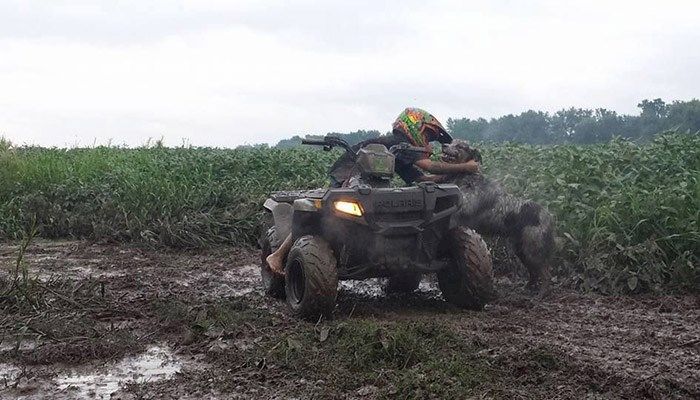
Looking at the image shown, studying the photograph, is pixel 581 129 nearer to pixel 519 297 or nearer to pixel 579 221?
pixel 579 221

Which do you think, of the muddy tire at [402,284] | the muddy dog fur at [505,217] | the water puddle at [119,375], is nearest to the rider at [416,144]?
the muddy dog fur at [505,217]

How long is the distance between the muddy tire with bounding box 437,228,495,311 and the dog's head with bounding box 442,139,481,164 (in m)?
0.81

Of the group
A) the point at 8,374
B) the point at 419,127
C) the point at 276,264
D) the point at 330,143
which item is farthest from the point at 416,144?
the point at 8,374

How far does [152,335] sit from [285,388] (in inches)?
71.5

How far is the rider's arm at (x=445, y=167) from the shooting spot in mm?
7160

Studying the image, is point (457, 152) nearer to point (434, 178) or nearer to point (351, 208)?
point (434, 178)

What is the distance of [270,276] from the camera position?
7676 mm

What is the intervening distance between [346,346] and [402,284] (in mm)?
2674

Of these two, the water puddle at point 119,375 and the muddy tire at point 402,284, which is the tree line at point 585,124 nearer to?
the muddy tire at point 402,284

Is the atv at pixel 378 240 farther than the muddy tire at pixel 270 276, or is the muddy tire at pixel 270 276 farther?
the muddy tire at pixel 270 276

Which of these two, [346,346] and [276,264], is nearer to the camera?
[346,346]

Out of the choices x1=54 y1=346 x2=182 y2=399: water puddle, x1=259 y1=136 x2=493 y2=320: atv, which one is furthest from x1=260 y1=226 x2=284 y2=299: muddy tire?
x1=54 y1=346 x2=182 y2=399: water puddle

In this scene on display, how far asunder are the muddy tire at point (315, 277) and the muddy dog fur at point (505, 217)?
1491mm

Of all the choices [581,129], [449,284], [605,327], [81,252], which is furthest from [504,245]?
[581,129]
